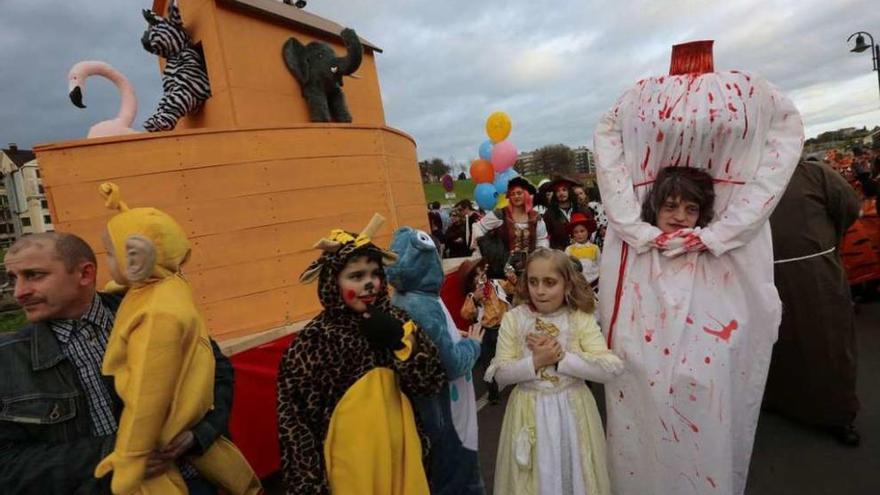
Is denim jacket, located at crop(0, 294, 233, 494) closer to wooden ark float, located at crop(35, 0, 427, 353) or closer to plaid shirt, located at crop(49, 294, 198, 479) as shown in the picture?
plaid shirt, located at crop(49, 294, 198, 479)

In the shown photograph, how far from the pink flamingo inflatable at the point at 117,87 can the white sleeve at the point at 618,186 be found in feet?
10.7

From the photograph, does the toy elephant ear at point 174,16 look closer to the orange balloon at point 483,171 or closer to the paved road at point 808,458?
the paved road at point 808,458

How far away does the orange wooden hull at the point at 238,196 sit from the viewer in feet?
9.34

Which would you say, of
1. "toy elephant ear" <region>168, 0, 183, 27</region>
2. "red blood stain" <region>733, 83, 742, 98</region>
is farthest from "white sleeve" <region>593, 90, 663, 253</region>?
"toy elephant ear" <region>168, 0, 183, 27</region>

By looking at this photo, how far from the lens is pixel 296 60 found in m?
4.50

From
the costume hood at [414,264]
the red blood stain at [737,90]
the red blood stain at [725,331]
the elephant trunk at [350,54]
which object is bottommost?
the red blood stain at [725,331]

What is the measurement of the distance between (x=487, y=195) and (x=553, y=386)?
5795 mm

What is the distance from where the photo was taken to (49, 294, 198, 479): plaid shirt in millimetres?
1571

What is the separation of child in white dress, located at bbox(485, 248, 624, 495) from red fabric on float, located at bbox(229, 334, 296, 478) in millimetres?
1767

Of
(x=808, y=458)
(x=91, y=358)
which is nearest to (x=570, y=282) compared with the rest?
(x=91, y=358)

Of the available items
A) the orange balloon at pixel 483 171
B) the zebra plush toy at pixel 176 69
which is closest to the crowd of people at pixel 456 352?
the zebra plush toy at pixel 176 69

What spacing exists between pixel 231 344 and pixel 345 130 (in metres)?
1.89

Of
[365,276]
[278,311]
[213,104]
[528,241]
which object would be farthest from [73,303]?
[528,241]

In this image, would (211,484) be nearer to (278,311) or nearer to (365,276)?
(365,276)
